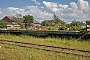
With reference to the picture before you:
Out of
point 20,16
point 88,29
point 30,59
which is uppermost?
point 20,16

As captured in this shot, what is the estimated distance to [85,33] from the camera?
1401 centimetres

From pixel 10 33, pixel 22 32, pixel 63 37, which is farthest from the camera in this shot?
pixel 10 33

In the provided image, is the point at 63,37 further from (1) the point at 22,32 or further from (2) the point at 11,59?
(2) the point at 11,59

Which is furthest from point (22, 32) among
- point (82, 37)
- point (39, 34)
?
point (82, 37)

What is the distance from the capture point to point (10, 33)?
2136cm

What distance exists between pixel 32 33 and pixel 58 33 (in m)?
4.32

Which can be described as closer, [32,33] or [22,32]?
[32,33]

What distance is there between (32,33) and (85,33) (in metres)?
7.46

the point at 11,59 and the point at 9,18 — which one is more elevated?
the point at 9,18

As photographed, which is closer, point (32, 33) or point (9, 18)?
point (32, 33)

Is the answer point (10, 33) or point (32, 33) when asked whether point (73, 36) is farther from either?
point (10, 33)

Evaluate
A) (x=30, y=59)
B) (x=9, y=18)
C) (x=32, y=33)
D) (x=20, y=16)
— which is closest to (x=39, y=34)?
(x=32, y=33)

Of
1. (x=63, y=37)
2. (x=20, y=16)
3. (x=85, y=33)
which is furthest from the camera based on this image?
(x=20, y=16)

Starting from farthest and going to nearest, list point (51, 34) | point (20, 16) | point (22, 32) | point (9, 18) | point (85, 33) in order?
1. point (9, 18)
2. point (20, 16)
3. point (22, 32)
4. point (51, 34)
5. point (85, 33)
